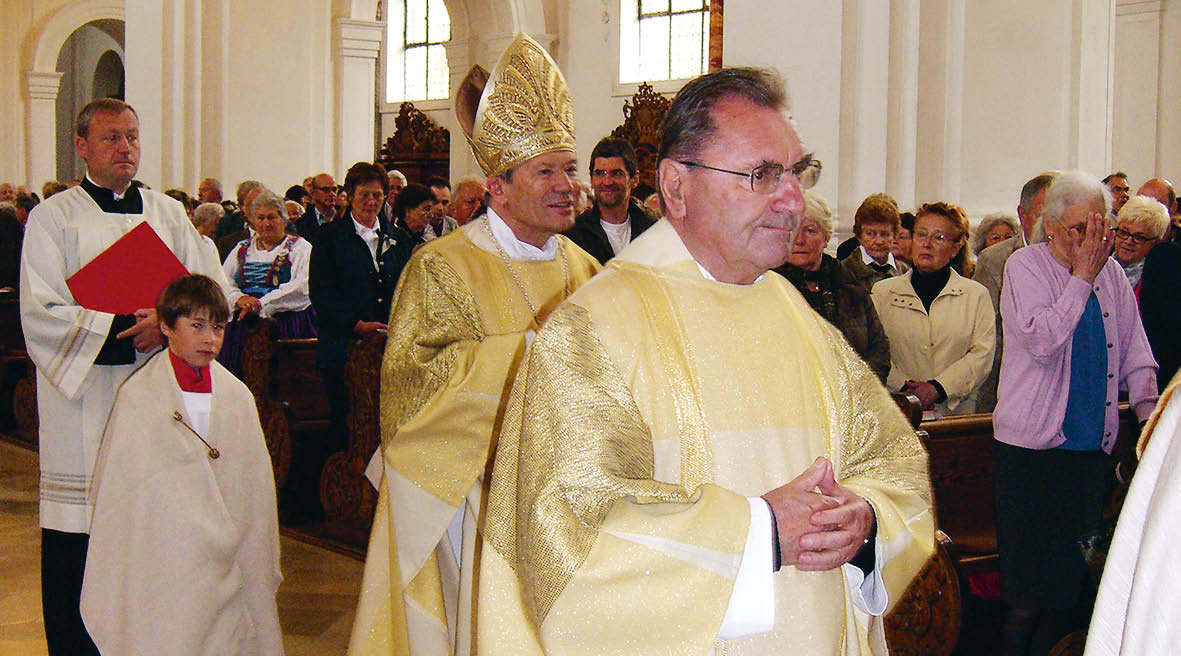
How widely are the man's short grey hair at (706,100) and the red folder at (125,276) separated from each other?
2.61 metres

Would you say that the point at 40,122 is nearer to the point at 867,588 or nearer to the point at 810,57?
the point at 810,57

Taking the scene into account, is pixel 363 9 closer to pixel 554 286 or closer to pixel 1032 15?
pixel 1032 15

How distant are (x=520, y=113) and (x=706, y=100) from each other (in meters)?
1.63

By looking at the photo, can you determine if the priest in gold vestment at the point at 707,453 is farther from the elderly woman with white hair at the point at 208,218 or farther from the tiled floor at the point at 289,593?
the elderly woman with white hair at the point at 208,218

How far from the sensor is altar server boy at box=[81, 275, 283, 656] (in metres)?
3.87

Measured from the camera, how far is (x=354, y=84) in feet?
48.2

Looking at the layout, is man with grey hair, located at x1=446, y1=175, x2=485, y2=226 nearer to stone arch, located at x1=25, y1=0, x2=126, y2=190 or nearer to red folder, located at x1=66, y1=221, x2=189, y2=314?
red folder, located at x1=66, y1=221, x2=189, y2=314

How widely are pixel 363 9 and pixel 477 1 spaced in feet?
5.64

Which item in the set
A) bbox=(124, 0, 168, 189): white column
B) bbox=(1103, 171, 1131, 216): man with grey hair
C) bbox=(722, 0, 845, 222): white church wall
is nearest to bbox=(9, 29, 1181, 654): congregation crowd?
bbox=(722, 0, 845, 222): white church wall

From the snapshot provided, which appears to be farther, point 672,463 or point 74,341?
point 74,341

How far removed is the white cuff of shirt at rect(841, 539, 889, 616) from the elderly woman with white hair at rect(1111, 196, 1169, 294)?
3968 millimetres

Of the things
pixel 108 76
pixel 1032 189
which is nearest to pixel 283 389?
pixel 1032 189

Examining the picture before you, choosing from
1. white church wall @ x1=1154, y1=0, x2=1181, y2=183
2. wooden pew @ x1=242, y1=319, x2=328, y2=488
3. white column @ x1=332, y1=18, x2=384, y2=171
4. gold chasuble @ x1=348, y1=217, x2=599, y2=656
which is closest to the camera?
gold chasuble @ x1=348, y1=217, x2=599, y2=656

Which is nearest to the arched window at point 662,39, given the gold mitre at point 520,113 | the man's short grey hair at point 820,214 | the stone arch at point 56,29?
the stone arch at point 56,29
